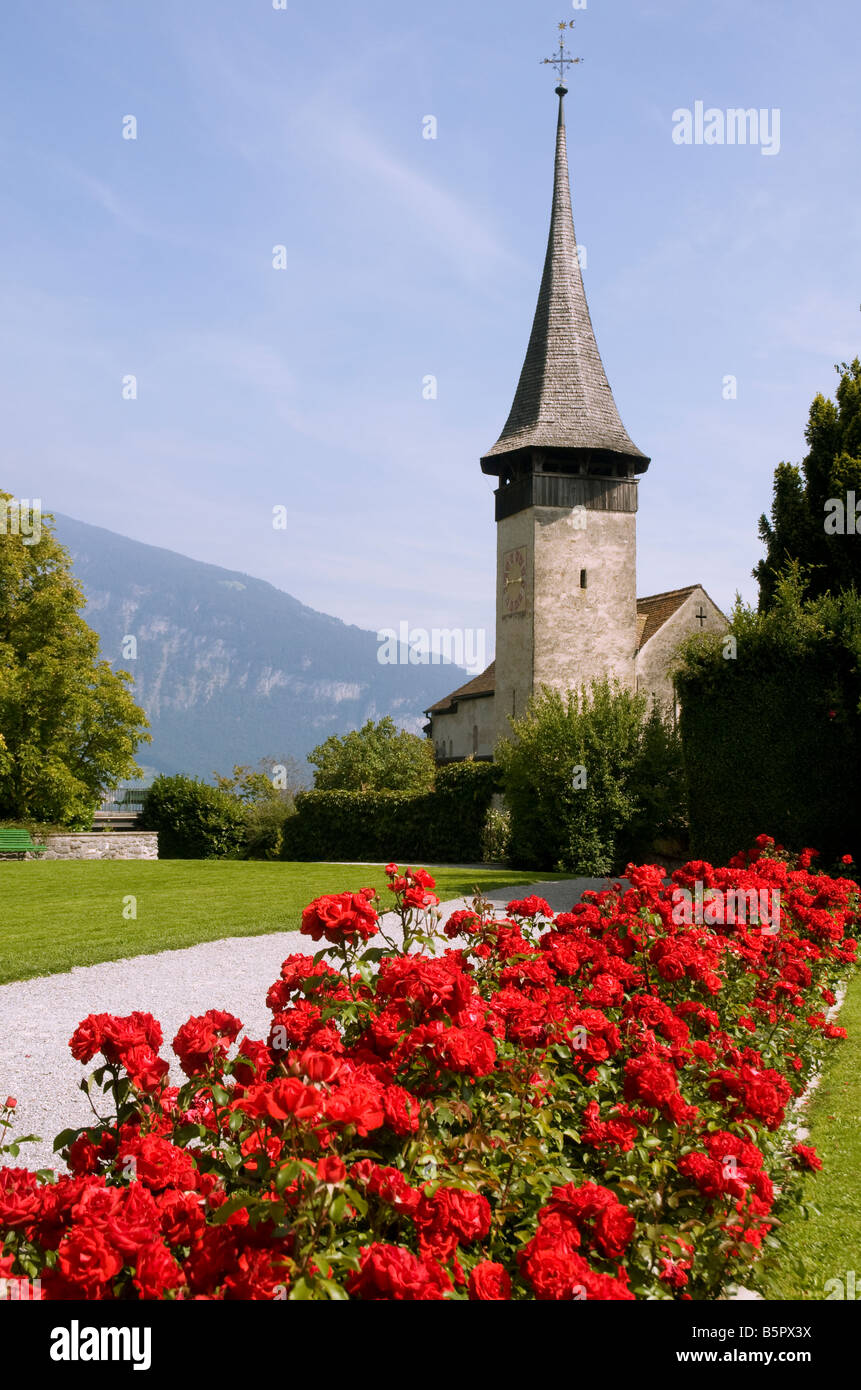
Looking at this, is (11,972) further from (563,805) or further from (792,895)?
(563,805)

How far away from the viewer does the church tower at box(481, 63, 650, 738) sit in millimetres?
34219

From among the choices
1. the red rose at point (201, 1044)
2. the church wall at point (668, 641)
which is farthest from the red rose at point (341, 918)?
the church wall at point (668, 641)

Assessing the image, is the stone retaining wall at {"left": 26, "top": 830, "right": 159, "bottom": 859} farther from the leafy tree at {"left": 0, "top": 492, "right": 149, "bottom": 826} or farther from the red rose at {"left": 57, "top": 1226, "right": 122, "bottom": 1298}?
the red rose at {"left": 57, "top": 1226, "right": 122, "bottom": 1298}

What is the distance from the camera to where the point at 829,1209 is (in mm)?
4559

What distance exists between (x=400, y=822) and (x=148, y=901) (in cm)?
1653

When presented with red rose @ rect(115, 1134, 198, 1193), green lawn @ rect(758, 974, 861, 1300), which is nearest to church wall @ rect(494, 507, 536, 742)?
green lawn @ rect(758, 974, 861, 1300)

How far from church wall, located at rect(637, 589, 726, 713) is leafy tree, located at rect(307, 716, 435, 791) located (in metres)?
11.6

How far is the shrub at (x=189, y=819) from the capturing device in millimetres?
37812

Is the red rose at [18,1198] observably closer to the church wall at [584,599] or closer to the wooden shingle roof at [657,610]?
the church wall at [584,599]

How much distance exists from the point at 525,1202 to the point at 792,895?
5.79 m

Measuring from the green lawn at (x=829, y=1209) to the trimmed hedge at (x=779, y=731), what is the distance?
28.5ft

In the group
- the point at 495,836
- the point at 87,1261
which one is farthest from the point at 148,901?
the point at 495,836
